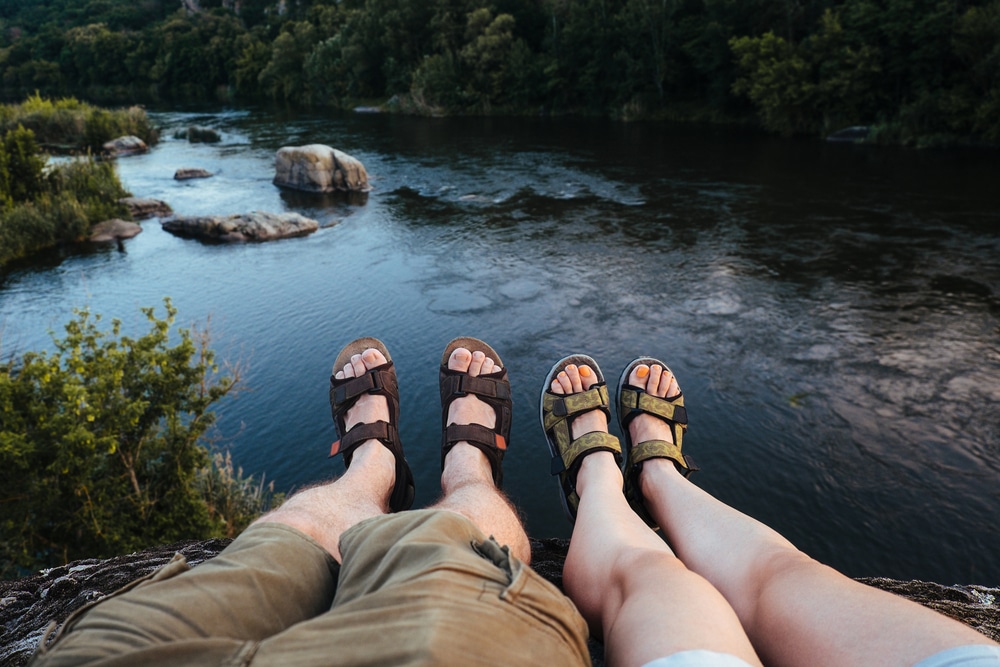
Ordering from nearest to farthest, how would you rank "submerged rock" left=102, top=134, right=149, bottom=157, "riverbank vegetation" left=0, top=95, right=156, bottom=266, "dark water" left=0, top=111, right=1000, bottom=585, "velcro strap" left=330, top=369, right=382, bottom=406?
"velcro strap" left=330, top=369, right=382, bottom=406, "dark water" left=0, top=111, right=1000, bottom=585, "riverbank vegetation" left=0, top=95, right=156, bottom=266, "submerged rock" left=102, top=134, right=149, bottom=157

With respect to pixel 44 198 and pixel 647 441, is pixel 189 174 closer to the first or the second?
pixel 44 198

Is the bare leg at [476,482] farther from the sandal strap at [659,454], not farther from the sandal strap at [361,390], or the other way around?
the sandal strap at [659,454]

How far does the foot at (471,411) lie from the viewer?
2.59 metres

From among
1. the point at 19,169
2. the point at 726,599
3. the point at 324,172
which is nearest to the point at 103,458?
the point at 726,599

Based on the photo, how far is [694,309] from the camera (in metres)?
7.07

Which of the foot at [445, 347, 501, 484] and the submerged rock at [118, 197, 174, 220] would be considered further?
the submerged rock at [118, 197, 174, 220]

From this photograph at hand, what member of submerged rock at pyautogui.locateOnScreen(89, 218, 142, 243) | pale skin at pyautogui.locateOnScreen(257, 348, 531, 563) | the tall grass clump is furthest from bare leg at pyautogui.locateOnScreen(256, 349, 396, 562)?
the tall grass clump

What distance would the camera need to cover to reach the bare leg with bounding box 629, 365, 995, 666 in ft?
3.74

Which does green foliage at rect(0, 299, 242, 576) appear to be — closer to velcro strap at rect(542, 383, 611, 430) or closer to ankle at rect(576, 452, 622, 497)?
velcro strap at rect(542, 383, 611, 430)

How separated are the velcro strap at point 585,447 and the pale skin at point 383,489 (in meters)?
0.31

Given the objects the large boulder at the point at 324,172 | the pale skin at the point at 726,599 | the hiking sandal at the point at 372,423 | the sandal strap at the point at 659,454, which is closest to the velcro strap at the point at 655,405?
the sandal strap at the point at 659,454

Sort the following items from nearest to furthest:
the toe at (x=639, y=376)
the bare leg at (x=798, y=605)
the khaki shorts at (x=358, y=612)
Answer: the khaki shorts at (x=358, y=612) < the bare leg at (x=798, y=605) < the toe at (x=639, y=376)

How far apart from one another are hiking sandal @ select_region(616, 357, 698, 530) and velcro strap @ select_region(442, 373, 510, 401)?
1.97ft

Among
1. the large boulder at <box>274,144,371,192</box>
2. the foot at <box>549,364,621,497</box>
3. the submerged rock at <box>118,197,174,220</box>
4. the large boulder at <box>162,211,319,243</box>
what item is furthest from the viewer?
the large boulder at <box>274,144,371,192</box>
